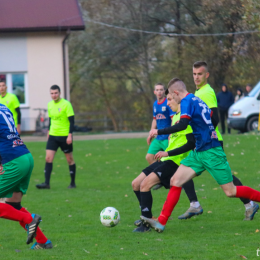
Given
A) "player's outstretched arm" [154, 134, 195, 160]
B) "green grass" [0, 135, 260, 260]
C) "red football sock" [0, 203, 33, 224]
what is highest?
"player's outstretched arm" [154, 134, 195, 160]

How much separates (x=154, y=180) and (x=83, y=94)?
105 ft

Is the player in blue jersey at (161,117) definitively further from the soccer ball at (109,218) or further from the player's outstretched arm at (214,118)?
the soccer ball at (109,218)

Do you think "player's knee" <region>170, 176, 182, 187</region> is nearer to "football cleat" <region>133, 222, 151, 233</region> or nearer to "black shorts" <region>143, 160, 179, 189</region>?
"black shorts" <region>143, 160, 179, 189</region>

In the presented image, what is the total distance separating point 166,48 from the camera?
3055 centimetres

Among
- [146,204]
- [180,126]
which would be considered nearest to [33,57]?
[146,204]

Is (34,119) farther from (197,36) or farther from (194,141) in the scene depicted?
(194,141)

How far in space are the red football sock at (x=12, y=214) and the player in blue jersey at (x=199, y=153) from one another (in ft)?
5.54

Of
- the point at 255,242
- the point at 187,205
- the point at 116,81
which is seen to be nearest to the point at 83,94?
the point at 116,81

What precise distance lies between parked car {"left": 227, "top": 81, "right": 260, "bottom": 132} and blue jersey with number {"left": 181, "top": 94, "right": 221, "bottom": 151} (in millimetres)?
13920

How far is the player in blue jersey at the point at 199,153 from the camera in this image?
5863 millimetres

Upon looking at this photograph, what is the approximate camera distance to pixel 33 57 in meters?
24.8

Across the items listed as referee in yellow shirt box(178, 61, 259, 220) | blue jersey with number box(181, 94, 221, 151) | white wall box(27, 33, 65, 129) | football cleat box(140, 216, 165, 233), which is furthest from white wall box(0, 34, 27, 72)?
blue jersey with number box(181, 94, 221, 151)

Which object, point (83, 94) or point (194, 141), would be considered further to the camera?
point (83, 94)

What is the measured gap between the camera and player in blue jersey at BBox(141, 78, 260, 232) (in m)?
5.86
